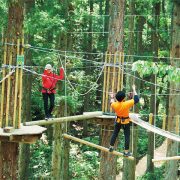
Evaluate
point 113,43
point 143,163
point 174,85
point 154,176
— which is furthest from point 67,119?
point 143,163

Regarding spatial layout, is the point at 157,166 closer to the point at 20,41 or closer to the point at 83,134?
the point at 83,134

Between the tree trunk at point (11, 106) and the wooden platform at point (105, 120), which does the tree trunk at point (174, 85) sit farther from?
the tree trunk at point (11, 106)

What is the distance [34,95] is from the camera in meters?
15.7

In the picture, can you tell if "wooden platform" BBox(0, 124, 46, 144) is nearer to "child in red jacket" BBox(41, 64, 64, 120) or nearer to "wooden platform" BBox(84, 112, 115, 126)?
"child in red jacket" BBox(41, 64, 64, 120)

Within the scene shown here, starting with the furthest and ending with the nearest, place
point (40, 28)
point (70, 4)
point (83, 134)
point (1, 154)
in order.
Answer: point (83, 134) → point (70, 4) → point (40, 28) → point (1, 154)

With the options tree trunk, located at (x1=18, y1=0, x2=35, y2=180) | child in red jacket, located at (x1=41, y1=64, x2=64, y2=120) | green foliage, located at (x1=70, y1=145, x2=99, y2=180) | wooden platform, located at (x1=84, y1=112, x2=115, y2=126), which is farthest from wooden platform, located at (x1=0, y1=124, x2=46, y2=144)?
green foliage, located at (x1=70, y1=145, x2=99, y2=180)

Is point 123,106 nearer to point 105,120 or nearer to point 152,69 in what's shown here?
point 105,120

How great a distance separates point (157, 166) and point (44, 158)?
16.0 feet

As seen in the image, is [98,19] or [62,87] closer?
[62,87]

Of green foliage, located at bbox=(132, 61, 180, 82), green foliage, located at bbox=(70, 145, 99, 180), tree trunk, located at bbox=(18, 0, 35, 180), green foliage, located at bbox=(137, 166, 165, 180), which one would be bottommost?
green foliage, located at bbox=(137, 166, 165, 180)

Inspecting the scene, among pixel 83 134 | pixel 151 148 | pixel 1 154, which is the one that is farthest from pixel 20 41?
pixel 83 134

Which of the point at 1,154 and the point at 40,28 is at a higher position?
the point at 40,28

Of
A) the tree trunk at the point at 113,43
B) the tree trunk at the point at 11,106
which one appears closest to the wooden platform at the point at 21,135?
the tree trunk at the point at 11,106

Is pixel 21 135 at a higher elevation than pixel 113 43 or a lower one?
lower
